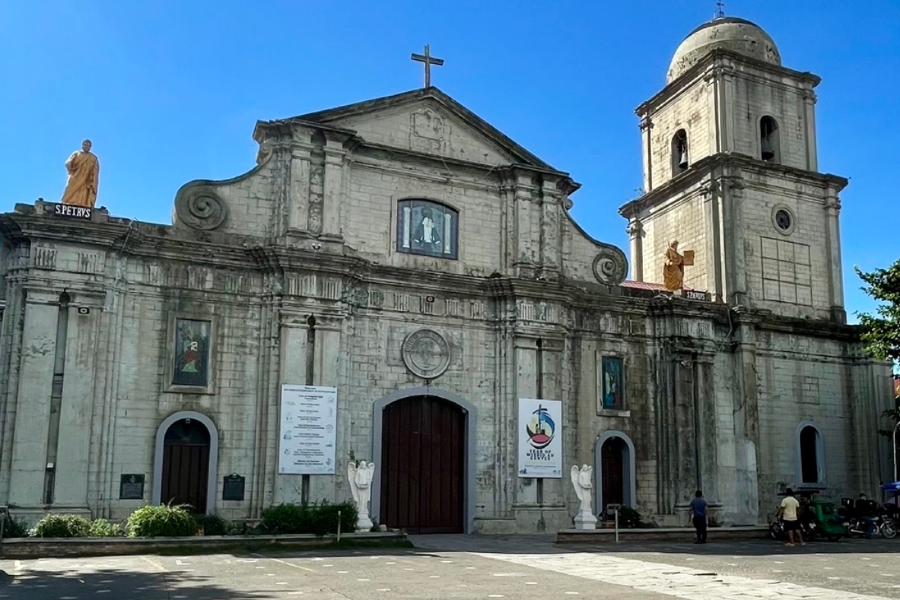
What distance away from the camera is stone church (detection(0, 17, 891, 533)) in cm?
2080

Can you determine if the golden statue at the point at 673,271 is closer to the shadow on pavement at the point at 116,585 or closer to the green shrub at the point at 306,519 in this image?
the green shrub at the point at 306,519

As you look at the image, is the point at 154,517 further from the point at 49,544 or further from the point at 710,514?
the point at 710,514

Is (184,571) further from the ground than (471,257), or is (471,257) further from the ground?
(471,257)

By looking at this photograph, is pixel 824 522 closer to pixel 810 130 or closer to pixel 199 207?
pixel 810 130

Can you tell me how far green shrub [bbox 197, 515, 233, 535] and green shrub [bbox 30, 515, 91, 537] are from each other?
2479 mm

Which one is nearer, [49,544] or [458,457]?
[49,544]

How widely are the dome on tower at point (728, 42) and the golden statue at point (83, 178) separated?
66.4 ft

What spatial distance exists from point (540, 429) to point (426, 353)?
365cm

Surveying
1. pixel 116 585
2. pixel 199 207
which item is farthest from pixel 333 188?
pixel 116 585

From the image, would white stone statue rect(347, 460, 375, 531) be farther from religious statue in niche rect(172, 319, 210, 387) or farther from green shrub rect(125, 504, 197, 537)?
religious statue in niche rect(172, 319, 210, 387)

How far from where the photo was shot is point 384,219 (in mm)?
24688

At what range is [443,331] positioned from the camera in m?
24.7

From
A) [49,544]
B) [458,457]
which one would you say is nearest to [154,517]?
[49,544]

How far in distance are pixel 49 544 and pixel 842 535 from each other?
1946 centimetres
